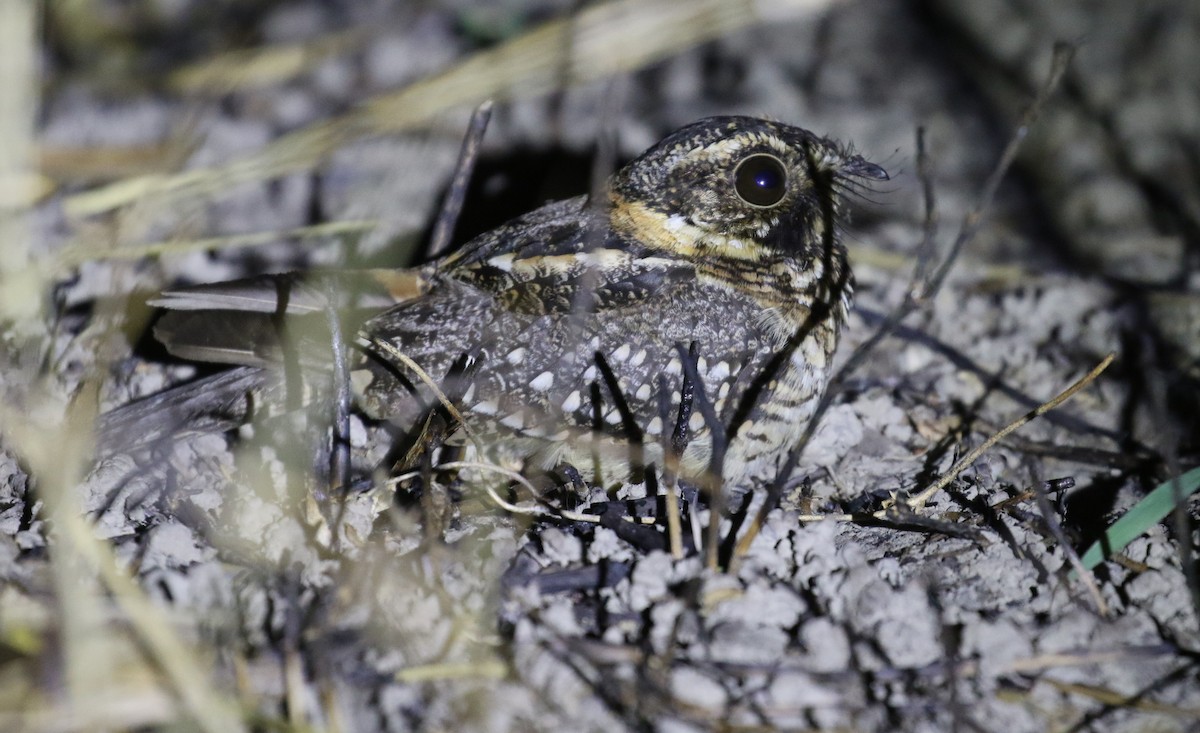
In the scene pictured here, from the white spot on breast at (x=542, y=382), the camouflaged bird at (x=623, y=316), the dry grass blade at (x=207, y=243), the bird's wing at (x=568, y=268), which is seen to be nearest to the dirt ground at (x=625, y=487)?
the dry grass blade at (x=207, y=243)

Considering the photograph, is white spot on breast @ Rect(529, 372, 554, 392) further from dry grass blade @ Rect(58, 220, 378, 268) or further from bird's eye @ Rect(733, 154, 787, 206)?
dry grass blade @ Rect(58, 220, 378, 268)

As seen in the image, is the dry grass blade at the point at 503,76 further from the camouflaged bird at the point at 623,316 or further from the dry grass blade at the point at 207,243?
the camouflaged bird at the point at 623,316

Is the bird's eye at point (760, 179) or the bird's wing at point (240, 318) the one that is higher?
the bird's eye at point (760, 179)

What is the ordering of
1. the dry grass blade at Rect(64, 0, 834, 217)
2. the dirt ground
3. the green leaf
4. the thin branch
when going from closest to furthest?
the dirt ground → the green leaf → the thin branch → the dry grass blade at Rect(64, 0, 834, 217)

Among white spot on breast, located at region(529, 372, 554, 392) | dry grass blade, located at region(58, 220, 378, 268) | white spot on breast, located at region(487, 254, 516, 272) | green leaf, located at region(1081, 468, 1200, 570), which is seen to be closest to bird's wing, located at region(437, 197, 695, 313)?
white spot on breast, located at region(487, 254, 516, 272)

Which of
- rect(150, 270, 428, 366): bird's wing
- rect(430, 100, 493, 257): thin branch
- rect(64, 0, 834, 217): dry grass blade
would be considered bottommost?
rect(150, 270, 428, 366): bird's wing

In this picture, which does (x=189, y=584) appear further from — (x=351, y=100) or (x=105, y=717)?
(x=351, y=100)
